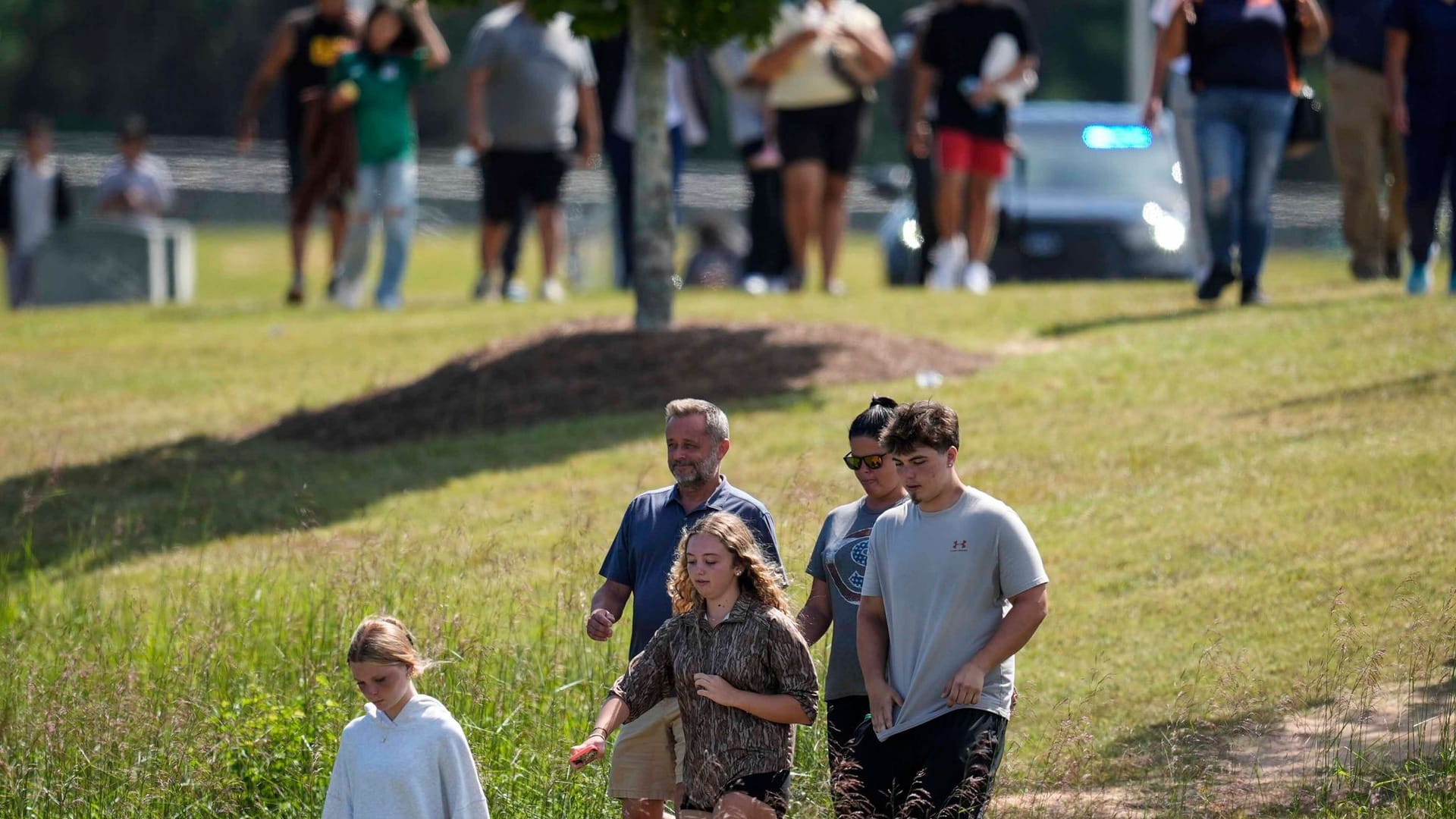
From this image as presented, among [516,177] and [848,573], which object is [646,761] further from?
[516,177]

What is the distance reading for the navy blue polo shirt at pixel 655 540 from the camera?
22.1ft

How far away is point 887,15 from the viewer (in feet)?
181

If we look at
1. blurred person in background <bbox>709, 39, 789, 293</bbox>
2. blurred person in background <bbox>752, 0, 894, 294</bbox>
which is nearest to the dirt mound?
blurred person in background <bbox>752, 0, 894, 294</bbox>

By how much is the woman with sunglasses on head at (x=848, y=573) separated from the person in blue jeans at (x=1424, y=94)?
789 cm

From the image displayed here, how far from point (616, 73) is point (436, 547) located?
9.49 meters

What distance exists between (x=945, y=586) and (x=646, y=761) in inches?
50.2

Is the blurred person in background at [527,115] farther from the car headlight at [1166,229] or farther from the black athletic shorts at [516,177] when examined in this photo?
the car headlight at [1166,229]

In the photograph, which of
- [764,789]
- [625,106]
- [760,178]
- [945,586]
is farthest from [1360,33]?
[764,789]

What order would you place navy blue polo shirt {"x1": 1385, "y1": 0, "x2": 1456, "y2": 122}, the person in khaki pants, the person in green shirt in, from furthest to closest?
the person in green shirt < the person in khaki pants < navy blue polo shirt {"x1": 1385, "y1": 0, "x2": 1456, "y2": 122}

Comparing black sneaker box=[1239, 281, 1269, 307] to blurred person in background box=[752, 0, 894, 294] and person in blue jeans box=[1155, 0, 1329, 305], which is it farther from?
blurred person in background box=[752, 0, 894, 294]

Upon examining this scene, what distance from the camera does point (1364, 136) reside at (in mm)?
15984

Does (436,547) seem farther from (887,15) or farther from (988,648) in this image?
(887,15)

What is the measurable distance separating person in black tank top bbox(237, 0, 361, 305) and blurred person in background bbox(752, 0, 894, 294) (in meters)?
3.83

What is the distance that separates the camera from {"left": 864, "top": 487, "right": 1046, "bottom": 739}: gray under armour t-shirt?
6176 millimetres
